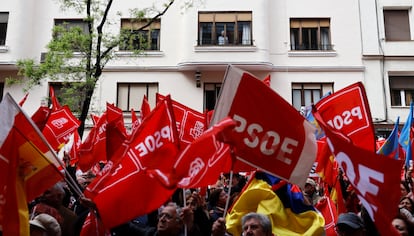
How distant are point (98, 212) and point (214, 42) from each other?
45.4 ft

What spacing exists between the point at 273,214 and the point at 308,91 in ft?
41.8

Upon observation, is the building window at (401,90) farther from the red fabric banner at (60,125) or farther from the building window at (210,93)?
the red fabric banner at (60,125)

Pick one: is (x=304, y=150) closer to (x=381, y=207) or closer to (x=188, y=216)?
(x=381, y=207)

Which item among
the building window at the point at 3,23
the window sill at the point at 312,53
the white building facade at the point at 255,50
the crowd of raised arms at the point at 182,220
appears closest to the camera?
the crowd of raised arms at the point at 182,220

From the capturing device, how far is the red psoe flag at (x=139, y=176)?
3621 mm

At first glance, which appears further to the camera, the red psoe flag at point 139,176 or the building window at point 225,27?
the building window at point 225,27

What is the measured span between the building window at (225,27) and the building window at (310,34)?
1769mm

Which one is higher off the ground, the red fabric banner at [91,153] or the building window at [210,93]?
the building window at [210,93]

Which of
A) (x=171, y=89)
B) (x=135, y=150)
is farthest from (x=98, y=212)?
(x=171, y=89)

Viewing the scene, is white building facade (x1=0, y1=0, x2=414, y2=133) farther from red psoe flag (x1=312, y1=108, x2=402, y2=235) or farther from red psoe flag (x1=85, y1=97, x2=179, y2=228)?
red psoe flag (x1=312, y1=108, x2=402, y2=235)

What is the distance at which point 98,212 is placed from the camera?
3625 mm

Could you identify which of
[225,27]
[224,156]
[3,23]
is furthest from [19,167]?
[3,23]

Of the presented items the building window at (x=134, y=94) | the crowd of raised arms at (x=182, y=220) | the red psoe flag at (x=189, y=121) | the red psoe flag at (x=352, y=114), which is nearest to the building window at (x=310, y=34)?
the building window at (x=134, y=94)

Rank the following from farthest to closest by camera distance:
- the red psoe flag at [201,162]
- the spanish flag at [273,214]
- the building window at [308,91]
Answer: the building window at [308,91], the spanish flag at [273,214], the red psoe flag at [201,162]
